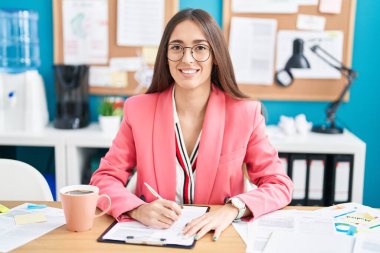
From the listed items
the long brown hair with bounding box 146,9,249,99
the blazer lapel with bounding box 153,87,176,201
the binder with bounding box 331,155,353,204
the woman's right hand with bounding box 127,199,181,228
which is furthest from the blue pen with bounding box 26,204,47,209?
the binder with bounding box 331,155,353,204

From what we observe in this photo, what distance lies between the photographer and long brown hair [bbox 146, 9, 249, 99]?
1.61 metres

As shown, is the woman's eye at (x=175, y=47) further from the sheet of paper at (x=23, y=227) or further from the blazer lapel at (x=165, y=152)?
the sheet of paper at (x=23, y=227)

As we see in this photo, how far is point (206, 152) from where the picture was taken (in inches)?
62.2

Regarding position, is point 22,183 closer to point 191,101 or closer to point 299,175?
point 191,101

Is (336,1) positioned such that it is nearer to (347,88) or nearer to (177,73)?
(347,88)

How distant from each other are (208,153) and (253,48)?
1.45m

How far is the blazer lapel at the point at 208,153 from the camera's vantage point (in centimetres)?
157

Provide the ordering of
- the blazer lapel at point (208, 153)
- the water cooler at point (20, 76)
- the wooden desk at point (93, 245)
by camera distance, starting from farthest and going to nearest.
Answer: the water cooler at point (20, 76)
the blazer lapel at point (208, 153)
the wooden desk at point (93, 245)

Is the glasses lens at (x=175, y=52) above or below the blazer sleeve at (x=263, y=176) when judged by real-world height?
above

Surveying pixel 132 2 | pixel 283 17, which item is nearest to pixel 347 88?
pixel 283 17

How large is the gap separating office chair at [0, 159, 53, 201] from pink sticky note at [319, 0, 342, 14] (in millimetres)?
1943

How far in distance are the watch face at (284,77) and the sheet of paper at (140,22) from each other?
2.52 ft

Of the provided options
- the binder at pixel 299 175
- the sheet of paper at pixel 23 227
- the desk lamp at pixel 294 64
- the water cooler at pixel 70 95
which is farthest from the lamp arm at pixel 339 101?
the sheet of paper at pixel 23 227

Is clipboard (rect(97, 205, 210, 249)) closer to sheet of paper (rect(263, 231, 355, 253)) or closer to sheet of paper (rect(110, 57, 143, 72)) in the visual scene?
sheet of paper (rect(263, 231, 355, 253))
